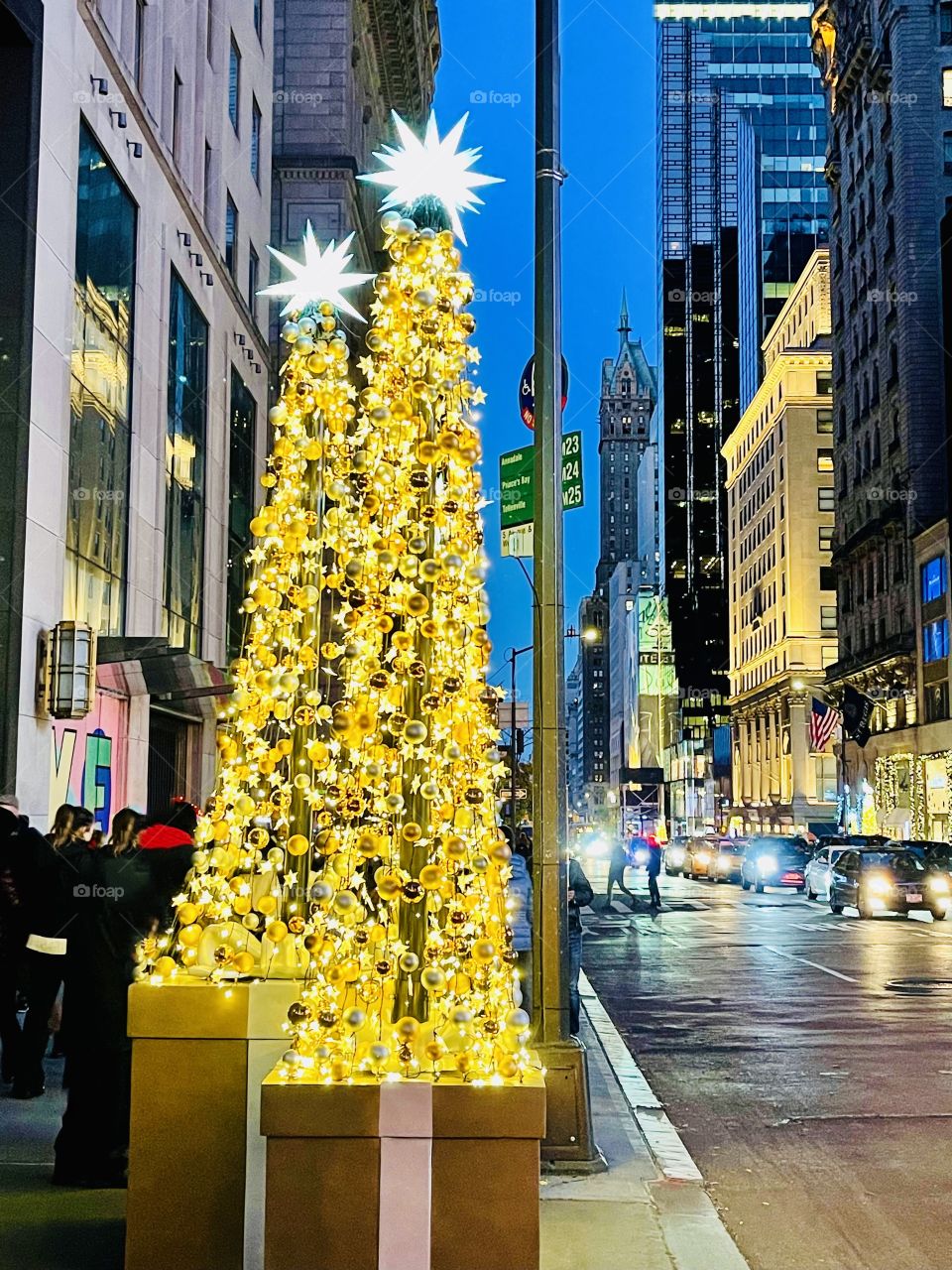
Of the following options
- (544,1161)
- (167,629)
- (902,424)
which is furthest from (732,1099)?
(902,424)

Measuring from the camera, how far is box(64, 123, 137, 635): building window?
20938 mm

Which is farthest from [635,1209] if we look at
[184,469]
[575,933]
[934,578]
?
[934,578]

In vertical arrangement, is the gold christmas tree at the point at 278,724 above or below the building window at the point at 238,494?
below

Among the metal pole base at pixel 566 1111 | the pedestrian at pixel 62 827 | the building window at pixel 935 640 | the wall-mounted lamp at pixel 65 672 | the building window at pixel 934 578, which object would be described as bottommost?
the metal pole base at pixel 566 1111

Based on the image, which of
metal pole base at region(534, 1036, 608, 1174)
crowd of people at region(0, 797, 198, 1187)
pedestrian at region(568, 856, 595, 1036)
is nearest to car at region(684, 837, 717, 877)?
pedestrian at region(568, 856, 595, 1036)

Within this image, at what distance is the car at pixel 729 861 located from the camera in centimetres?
5153

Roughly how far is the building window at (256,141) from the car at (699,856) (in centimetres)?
2975

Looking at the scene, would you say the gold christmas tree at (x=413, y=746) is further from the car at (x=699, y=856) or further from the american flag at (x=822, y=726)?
the american flag at (x=822, y=726)

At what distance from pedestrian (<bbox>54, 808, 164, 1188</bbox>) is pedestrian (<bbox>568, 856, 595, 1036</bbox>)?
288 cm

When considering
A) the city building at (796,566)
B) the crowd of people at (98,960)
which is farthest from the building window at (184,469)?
the city building at (796,566)

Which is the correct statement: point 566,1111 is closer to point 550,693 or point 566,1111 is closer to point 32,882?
point 550,693

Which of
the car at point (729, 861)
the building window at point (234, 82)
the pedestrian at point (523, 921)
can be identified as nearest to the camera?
the pedestrian at point (523, 921)

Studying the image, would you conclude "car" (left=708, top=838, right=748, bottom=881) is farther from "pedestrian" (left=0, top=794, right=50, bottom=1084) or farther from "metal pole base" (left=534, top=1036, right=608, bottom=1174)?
"metal pole base" (left=534, top=1036, right=608, bottom=1174)

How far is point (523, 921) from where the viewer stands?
1588 cm
